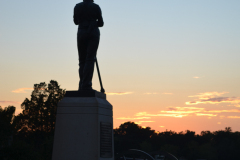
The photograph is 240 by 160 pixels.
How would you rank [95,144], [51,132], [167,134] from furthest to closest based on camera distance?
[167,134] < [51,132] < [95,144]

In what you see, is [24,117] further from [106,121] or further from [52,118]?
[106,121]

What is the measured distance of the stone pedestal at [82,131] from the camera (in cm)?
1349

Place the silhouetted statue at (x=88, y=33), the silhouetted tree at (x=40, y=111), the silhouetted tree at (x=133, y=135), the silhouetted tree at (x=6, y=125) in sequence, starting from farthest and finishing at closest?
the silhouetted tree at (x=133, y=135)
the silhouetted tree at (x=40, y=111)
the silhouetted tree at (x=6, y=125)
the silhouetted statue at (x=88, y=33)

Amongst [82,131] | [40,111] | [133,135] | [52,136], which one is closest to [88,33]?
[82,131]

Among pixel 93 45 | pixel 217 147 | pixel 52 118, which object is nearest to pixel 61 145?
pixel 93 45

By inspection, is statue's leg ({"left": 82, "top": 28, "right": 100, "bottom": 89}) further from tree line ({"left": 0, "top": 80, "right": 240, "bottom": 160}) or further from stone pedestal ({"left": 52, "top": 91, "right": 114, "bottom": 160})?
tree line ({"left": 0, "top": 80, "right": 240, "bottom": 160})

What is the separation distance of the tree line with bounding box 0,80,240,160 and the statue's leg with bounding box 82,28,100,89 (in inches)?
1046

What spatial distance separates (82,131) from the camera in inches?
538

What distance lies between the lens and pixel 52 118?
61.5 meters

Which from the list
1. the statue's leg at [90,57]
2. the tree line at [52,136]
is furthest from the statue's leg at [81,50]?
the tree line at [52,136]

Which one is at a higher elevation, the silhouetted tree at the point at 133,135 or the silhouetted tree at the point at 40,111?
the silhouetted tree at the point at 133,135

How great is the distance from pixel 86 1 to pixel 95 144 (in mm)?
5591

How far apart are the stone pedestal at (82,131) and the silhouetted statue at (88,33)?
0.92 metres

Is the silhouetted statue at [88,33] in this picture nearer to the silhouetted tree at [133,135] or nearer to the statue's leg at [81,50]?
the statue's leg at [81,50]
